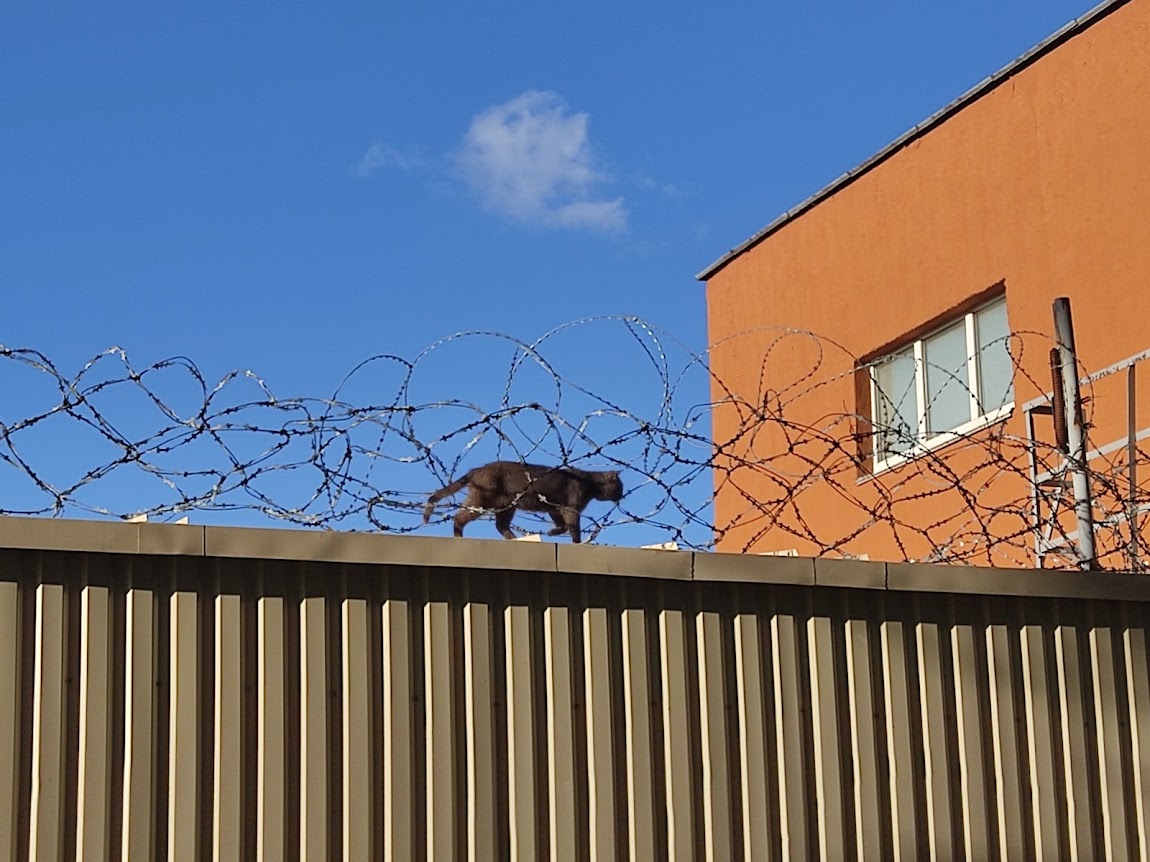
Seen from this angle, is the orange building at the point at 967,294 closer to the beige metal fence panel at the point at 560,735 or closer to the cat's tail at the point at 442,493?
the cat's tail at the point at 442,493

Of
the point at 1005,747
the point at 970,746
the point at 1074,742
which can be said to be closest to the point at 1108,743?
the point at 1074,742

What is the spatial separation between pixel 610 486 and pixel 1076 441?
82.7 inches

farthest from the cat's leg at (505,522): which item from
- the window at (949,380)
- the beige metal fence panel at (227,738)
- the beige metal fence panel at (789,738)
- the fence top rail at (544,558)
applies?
the window at (949,380)

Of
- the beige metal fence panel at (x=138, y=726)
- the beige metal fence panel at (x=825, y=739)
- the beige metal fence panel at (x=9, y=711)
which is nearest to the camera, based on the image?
the beige metal fence panel at (x=9, y=711)

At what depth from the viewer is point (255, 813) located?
455 centimetres

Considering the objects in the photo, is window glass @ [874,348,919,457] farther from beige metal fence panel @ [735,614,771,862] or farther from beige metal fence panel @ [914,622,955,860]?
beige metal fence panel @ [735,614,771,862]

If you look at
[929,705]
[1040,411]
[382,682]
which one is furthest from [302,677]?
[1040,411]

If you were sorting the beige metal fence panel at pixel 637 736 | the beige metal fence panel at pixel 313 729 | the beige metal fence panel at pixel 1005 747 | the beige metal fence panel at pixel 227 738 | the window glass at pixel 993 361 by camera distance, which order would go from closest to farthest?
1. the beige metal fence panel at pixel 227 738
2. the beige metal fence panel at pixel 313 729
3. the beige metal fence panel at pixel 637 736
4. the beige metal fence panel at pixel 1005 747
5. the window glass at pixel 993 361

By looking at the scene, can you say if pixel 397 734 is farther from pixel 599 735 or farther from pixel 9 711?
pixel 9 711

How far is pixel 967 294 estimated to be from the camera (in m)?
11.2

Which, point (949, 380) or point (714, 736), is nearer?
point (714, 736)

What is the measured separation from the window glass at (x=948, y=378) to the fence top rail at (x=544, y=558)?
17.9 feet

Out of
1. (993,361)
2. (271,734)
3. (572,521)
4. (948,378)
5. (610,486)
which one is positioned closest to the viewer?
(271,734)

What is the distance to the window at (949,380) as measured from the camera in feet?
36.0
